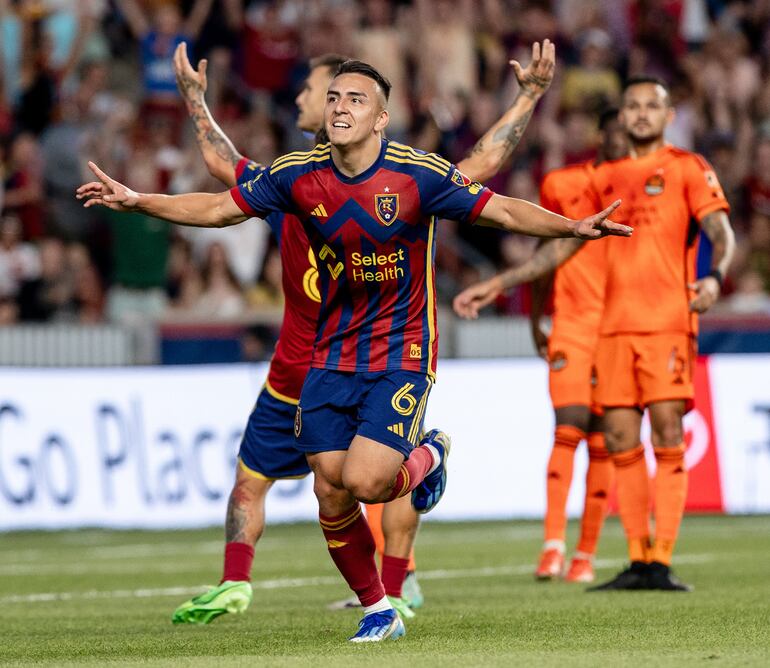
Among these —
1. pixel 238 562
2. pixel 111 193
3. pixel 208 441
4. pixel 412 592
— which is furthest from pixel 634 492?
pixel 208 441

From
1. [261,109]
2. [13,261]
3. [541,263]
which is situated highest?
[261,109]

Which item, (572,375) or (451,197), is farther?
(572,375)

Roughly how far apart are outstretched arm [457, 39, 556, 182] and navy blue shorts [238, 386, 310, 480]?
1409 millimetres

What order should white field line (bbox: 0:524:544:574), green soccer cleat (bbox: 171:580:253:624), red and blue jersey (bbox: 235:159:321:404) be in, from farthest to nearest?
1. white field line (bbox: 0:524:544:574)
2. red and blue jersey (bbox: 235:159:321:404)
3. green soccer cleat (bbox: 171:580:253:624)

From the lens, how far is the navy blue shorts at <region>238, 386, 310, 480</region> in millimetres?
8141

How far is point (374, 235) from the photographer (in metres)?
6.82

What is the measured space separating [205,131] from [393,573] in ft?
7.62

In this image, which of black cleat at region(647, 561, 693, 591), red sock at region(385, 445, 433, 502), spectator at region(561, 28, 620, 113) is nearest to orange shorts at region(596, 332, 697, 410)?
black cleat at region(647, 561, 693, 591)

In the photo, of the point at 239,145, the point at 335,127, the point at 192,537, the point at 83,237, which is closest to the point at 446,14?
the point at 239,145

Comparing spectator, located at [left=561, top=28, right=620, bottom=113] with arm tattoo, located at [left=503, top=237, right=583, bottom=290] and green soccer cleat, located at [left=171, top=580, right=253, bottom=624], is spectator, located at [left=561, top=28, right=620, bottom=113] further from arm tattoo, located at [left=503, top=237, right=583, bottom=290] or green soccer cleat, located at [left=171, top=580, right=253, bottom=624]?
green soccer cleat, located at [left=171, top=580, right=253, bottom=624]

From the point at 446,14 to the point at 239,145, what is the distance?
3078mm

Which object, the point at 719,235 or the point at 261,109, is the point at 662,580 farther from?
the point at 261,109

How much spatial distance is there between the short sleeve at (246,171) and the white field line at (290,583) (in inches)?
101

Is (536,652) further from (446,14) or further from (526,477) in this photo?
(446,14)
